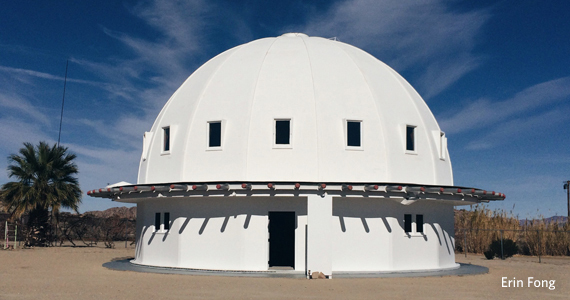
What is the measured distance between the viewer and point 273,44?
24625mm

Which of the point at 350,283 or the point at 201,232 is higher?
the point at 201,232

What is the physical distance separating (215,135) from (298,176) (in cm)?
385

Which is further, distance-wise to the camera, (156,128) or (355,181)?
(156,128)

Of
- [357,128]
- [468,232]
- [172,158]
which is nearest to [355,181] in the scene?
[357,128]

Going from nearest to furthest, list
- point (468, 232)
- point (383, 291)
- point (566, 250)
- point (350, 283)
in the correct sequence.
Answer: point (383, 291) < point (350, 283) < point (566, 250) < point (468, 232)

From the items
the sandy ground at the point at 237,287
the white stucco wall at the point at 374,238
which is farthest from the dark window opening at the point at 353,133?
the sandy ground at the point at 237,287

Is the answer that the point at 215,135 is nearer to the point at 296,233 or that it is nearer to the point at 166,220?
the point at 166,220

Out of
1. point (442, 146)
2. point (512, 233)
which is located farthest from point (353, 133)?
point (512, 233)

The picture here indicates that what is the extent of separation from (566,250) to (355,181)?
823 inches

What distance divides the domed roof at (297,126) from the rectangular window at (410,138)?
4cm

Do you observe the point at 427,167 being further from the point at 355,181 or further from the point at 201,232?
the point at 201,232

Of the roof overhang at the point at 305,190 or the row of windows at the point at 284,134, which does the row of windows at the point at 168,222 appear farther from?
the row of windows at the point at 284,134

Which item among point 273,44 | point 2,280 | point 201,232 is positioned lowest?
point 2,280

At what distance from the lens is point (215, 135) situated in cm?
2181
